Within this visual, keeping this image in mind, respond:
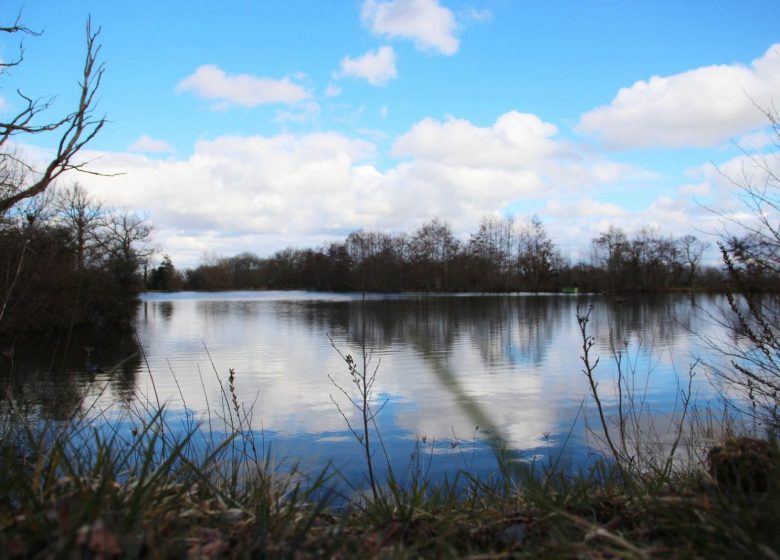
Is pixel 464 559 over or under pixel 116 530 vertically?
under

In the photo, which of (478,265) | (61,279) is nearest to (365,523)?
(61,279)

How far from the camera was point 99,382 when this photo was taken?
1319 centimetres

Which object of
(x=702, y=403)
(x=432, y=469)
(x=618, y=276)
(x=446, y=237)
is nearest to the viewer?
(x=432, y=469)

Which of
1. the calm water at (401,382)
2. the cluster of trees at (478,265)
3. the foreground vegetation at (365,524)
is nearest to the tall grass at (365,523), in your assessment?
the foreground vegetation at (365,524)

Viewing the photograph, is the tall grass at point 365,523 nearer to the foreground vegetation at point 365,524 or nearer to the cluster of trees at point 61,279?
the foreground vegetation at point 365,524

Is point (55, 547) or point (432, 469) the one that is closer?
point (55, 547)

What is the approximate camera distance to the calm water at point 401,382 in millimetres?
7898

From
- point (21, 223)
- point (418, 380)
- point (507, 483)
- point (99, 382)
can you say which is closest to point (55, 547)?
point (507, 483)

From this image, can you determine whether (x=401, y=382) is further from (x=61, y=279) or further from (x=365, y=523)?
(x=61, y=279)

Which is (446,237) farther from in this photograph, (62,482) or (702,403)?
(62,482)

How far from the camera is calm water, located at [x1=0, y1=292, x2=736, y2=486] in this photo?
7898mm

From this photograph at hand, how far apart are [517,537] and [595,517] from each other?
500 millimetres

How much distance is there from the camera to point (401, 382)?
13.0 metres

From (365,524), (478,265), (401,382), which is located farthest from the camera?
(478,265)
